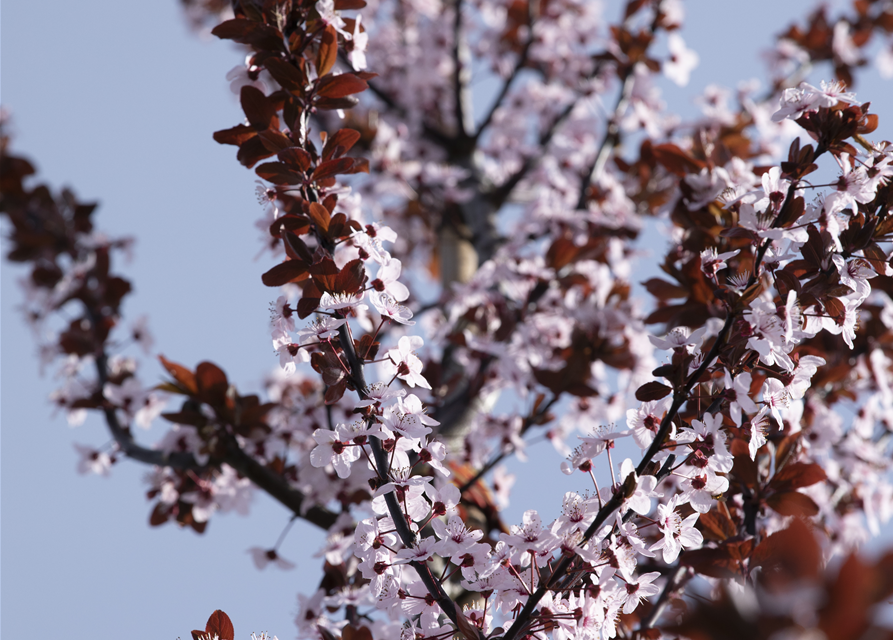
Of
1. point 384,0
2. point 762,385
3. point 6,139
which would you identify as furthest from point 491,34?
point 762,385

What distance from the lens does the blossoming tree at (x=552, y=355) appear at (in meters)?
1.27

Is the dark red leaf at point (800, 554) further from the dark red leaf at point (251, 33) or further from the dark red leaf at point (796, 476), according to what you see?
the dark red leaf at point (251, 33)

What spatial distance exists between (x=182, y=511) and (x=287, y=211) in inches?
51.0

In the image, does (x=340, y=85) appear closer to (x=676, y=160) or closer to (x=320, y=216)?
(x=320, y=216)

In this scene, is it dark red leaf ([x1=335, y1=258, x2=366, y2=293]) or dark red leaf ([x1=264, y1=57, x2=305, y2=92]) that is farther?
dark red leaf ([x1=264, y1=57, x2=305, y2=92])

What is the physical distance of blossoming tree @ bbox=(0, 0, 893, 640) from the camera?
49.9 inches

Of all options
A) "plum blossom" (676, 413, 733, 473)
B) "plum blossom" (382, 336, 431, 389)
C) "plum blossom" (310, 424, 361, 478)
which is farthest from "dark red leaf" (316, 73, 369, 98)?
"plum blossom" (676, 413, 733, 473)

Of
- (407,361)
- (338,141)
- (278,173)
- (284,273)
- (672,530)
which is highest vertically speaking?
(338,141)

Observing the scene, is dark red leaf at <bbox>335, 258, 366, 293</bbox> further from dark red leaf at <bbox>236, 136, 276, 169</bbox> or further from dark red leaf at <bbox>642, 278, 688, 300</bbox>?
dark red leaf at <bbox>642, 278, 688, 300</bbox>

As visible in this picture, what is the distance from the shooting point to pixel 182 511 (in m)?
2.39

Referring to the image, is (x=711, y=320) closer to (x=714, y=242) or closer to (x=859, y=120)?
(x=714, y=242)

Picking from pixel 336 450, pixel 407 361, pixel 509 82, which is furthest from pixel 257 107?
pixel 509 82

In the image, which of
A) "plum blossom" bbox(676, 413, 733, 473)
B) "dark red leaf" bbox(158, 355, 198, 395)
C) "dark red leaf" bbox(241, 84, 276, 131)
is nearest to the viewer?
"plum blossom" bbox(676, 413, 733, 473)

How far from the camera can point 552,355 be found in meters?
2.83
